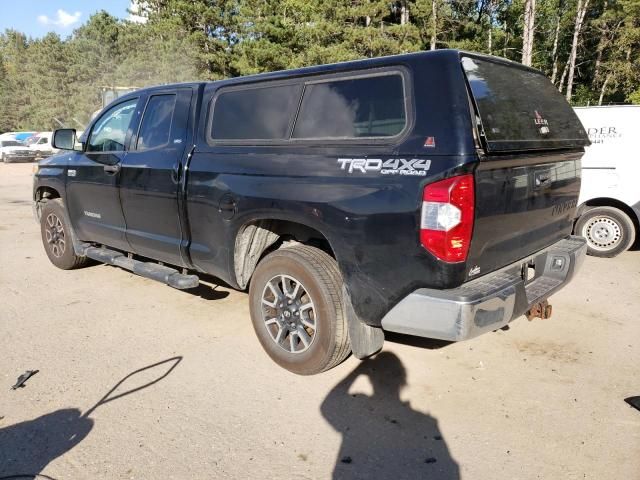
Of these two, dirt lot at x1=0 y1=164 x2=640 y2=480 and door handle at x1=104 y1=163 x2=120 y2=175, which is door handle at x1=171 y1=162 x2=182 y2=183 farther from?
dirt lot at x1=0 y1=164 x2=640 y2=480

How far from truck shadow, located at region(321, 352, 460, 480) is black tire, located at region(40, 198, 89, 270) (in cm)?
404

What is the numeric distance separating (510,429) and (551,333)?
1609 mm

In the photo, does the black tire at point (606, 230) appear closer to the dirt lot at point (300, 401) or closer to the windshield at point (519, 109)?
the dirt lot at point (300, 401)

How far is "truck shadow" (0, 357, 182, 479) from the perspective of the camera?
2.68m

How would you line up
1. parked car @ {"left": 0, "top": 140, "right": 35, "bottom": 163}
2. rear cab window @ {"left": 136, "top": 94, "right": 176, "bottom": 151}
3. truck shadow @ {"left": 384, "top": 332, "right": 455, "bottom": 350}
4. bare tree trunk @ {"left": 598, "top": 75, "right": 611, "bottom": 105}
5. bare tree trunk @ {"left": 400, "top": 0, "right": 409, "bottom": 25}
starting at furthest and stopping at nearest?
parked car @ {"left": 0, "top": 140, "right": 35, "bottom": 163}
bare tree trunk @ {"left": 598, "top": 75, "right": 611, "bottom": 105}
bare tree trunk @ {"left": 400, "top": 0, "right": 409, "bottom": 25}
rear cab window @ {"left": 136, "top": 94, "right": 176, "bottom": 151}
truck shadow @ {"left": 384, "top": 332, "right": 455, "bottom": 350}

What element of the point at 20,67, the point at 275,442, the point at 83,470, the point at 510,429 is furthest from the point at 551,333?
the point at 20,67

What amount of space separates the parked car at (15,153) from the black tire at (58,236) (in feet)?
90.9

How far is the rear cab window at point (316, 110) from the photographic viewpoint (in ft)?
10.0

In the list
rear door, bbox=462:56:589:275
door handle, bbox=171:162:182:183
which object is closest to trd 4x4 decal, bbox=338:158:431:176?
rear door, bbox=462:56:589:275

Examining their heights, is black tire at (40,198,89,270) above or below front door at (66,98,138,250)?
below

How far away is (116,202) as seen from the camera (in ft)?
16.2

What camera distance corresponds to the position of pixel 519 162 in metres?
3.04

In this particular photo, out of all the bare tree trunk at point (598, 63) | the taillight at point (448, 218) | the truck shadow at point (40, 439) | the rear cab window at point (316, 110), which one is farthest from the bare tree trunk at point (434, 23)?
the truck shadow at point (40, 439)

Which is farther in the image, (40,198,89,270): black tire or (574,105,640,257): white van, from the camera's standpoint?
(574,105,640,257): white van
